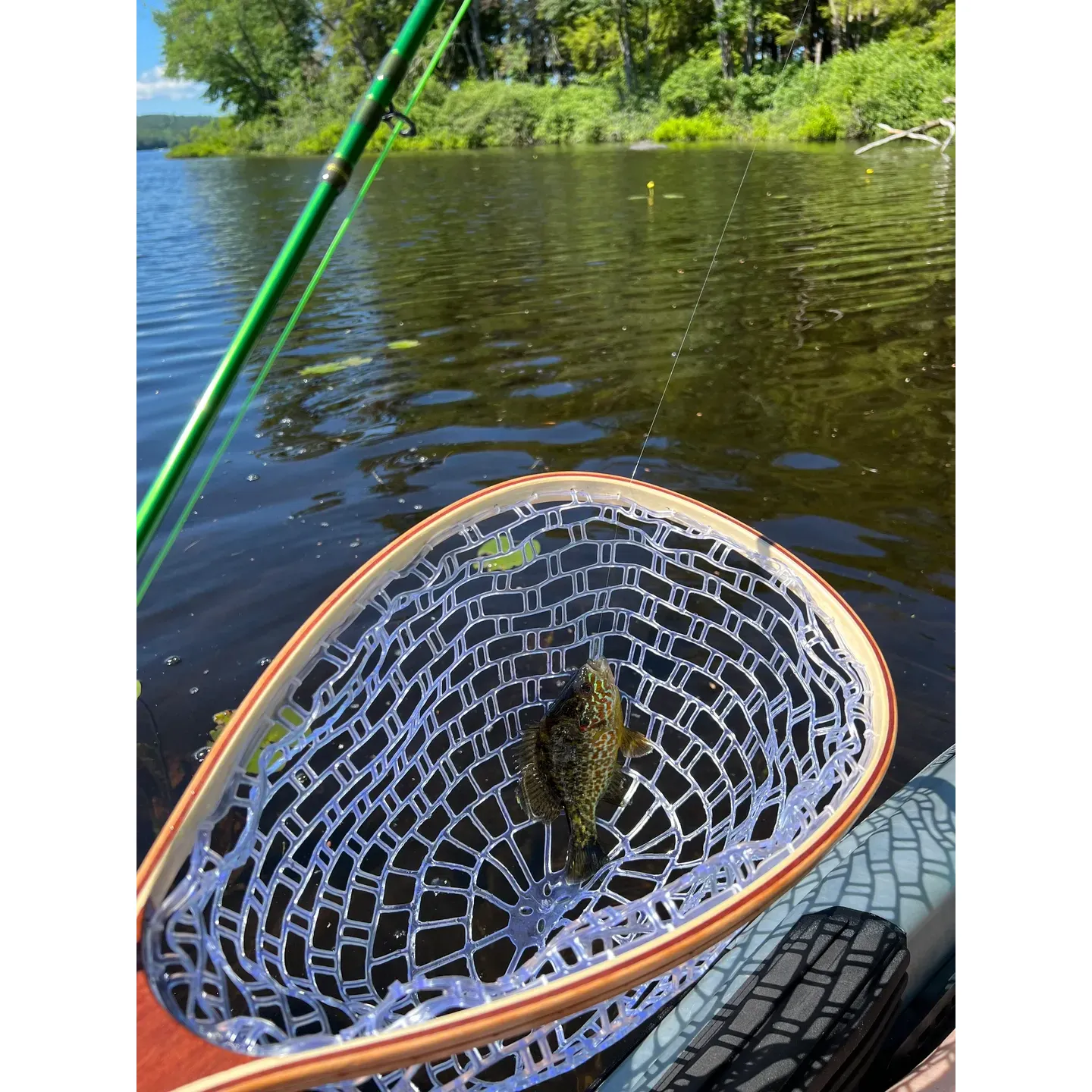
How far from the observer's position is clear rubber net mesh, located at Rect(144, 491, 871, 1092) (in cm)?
189

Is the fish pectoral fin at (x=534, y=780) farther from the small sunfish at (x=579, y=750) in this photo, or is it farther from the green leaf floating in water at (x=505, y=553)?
the green leaf floating in water at (x=505, y=553)

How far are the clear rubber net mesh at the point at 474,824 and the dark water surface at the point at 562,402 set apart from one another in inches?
22.4

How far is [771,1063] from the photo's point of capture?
1.93 meters

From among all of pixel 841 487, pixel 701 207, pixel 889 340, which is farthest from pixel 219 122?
pixel 841 487

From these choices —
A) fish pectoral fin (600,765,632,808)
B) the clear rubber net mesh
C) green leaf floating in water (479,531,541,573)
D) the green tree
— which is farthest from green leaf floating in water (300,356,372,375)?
the green tree

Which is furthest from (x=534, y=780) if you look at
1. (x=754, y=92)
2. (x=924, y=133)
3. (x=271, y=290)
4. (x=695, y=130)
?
(x=754, y=92)

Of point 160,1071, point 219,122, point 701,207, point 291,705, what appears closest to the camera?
point 160,1071

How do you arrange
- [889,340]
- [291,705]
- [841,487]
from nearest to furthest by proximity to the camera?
[291,705]
[841,487]
[889,340]

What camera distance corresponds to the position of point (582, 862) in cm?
270

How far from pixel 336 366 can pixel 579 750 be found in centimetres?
530

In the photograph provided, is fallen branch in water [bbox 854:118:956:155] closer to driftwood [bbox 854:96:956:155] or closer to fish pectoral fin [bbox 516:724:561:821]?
driftwood [bbox 854:96:956:155]

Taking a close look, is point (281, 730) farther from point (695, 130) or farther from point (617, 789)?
point (695, 130)
